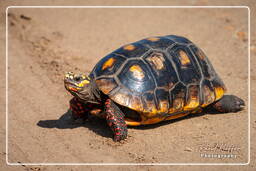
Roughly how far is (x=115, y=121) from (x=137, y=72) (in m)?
0.96

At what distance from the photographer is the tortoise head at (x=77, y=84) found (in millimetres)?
5848

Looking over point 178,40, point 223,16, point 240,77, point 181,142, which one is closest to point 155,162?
point 181,142

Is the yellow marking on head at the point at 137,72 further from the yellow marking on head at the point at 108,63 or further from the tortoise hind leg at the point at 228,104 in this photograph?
the tortoise hind leg at the point at 228,104

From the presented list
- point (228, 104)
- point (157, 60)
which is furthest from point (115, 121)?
point (228, 104)

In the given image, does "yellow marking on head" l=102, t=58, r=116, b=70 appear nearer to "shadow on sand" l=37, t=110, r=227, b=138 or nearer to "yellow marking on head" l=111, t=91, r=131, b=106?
"yellow marking on head" l=111, t=91, r=131, b=106

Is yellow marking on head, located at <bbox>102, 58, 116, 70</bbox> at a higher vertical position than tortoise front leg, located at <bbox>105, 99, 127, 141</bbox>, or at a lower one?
higher

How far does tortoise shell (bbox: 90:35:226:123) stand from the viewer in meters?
5.89

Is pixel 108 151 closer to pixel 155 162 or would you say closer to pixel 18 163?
pixel 155 162

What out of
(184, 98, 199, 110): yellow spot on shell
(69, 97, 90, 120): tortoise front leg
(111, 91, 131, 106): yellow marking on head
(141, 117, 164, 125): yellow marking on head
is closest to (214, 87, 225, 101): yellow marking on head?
(184, 98, 199, 110): yellow spot on shell

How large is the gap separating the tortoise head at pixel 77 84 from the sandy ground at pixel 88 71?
0.74 metres

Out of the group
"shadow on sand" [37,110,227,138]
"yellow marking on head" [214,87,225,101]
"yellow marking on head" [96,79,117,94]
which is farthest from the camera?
"yellow marking on head" [214,87,225,101]

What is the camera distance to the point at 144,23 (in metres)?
10.6

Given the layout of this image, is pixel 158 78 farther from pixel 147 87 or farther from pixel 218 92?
pixel 218 92

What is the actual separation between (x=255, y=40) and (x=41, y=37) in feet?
19.7
